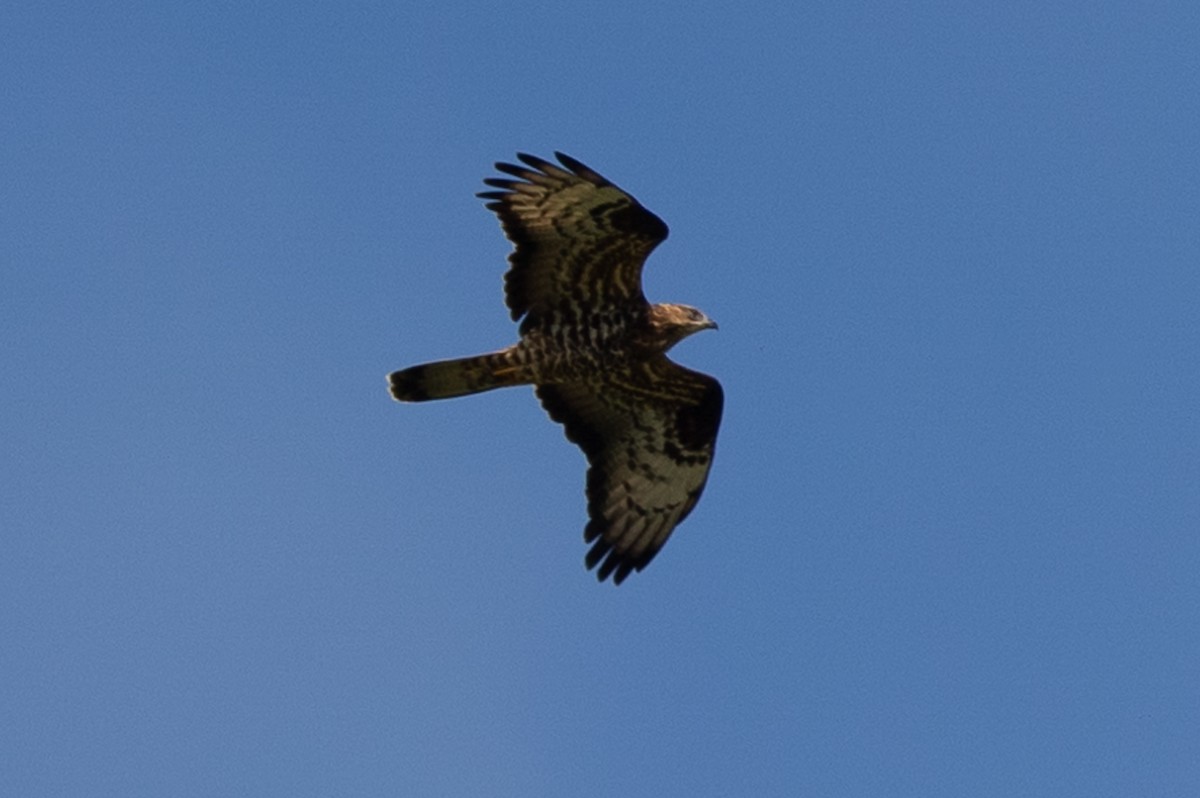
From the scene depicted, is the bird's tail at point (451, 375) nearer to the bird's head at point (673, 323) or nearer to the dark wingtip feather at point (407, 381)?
the dark wingtip feather at point (407, 381)

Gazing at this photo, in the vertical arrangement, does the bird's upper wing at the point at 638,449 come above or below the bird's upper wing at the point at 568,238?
below

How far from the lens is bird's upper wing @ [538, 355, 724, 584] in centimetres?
1862

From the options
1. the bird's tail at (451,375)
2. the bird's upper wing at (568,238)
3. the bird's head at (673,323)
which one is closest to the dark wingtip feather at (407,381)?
the bird's tail at (451,375)

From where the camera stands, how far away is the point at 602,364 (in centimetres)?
1808

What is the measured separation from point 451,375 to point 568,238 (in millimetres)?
1326

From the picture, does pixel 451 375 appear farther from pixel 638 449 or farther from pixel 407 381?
pixel 638 449

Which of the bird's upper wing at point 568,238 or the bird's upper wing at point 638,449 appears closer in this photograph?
the bird's upper wing at point 568,238

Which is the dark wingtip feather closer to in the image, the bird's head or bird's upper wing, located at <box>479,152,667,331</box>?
bird's upper wing, located at <box>479,152,667,331</box>

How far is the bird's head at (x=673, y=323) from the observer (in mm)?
17994

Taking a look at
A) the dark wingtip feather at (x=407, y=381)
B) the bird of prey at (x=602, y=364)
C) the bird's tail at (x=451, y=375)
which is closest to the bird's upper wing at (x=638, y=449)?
the bird of prey at (x=602, y=364)

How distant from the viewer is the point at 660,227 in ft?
57.4

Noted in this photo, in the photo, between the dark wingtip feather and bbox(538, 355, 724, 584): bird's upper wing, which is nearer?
the dark wingtip feather

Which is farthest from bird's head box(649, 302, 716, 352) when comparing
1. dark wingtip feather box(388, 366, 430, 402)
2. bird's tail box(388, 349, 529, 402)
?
dark wingtip feather box(388, 366, 430, 402)

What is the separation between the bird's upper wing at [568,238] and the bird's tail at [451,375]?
37 centimetres
